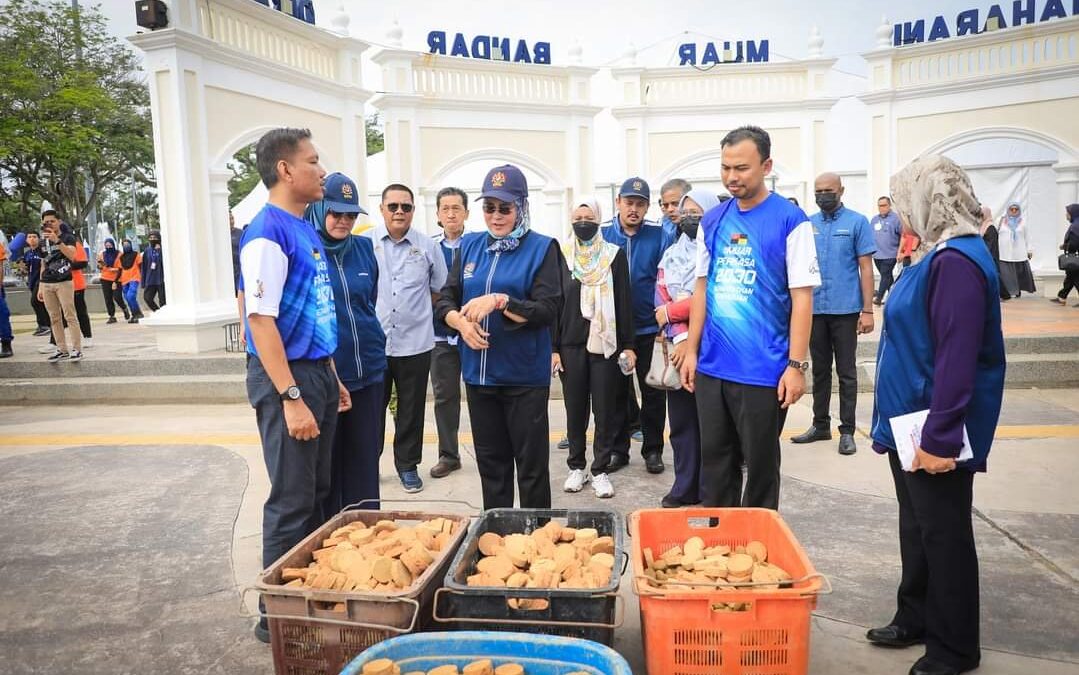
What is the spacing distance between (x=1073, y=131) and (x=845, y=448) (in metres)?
11.6

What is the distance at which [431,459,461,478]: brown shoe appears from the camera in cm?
527

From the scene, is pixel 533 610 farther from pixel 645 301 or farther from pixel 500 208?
pixel 645 301

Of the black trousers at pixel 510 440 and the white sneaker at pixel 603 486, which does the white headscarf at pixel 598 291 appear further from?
the black trousers at pixel 510 440

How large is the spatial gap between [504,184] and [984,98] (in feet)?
46.2

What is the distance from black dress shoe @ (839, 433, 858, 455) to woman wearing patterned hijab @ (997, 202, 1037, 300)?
9298 mm

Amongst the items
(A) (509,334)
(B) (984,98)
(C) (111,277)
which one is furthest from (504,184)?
(B) (984,98)

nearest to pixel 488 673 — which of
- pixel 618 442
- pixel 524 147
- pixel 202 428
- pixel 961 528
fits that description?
pixel 961 528

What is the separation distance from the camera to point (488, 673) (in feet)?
6.91

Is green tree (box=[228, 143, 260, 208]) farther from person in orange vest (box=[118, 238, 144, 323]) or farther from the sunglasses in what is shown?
the sunglasses

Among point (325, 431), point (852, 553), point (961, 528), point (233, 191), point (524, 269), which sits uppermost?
point (233, 191)

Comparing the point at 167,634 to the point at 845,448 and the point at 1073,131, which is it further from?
the point at 1073,131

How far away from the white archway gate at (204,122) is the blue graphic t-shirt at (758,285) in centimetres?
741

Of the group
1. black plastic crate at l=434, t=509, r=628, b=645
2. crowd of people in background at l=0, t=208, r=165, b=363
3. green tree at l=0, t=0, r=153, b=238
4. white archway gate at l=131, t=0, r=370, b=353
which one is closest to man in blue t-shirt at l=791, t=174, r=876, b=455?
black plastic crate at l=434, t=509, r=628, b=645

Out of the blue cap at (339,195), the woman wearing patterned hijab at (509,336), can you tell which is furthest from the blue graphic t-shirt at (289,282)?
the woman wearing patterned hijab at (509,336)
